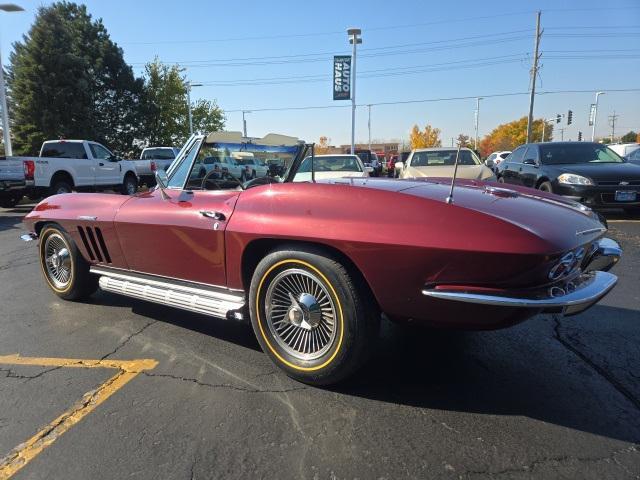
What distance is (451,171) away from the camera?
32.6 feet

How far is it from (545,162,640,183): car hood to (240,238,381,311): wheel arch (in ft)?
23.4

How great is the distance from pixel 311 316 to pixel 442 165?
872cm

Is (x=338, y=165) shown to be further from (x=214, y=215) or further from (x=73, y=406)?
(x=73, y=406)

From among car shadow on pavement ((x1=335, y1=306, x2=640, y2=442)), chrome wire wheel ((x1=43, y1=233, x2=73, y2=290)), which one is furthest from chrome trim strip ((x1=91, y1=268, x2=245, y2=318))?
car shadow on pavement ((x1=335, y1=306, x2=640, y2=442))

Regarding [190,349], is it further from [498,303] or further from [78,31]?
[78,31]

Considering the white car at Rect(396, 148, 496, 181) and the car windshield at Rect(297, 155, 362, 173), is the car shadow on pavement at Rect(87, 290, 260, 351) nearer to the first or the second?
the white car at Rect(396, 148, 496, 181)

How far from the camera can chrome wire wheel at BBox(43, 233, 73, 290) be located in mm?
4238

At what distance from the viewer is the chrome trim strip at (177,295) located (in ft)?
9.69

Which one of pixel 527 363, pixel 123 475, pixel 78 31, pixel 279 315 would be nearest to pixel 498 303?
pixel 527 363

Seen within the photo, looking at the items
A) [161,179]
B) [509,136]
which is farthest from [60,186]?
[509,136]

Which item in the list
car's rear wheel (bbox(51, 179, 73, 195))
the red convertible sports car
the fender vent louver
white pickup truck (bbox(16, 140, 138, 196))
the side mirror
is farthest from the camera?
car's rear wheel (bbox(51, 179, 73, 195))

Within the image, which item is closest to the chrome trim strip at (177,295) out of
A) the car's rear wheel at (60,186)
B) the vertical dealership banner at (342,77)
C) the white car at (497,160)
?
the car's rear wheel at (60,186)

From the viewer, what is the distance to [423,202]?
2336 mm

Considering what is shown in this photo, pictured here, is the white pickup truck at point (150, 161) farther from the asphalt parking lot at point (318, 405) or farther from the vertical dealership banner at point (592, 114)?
the vertical dealership banner at point (592, 114)
